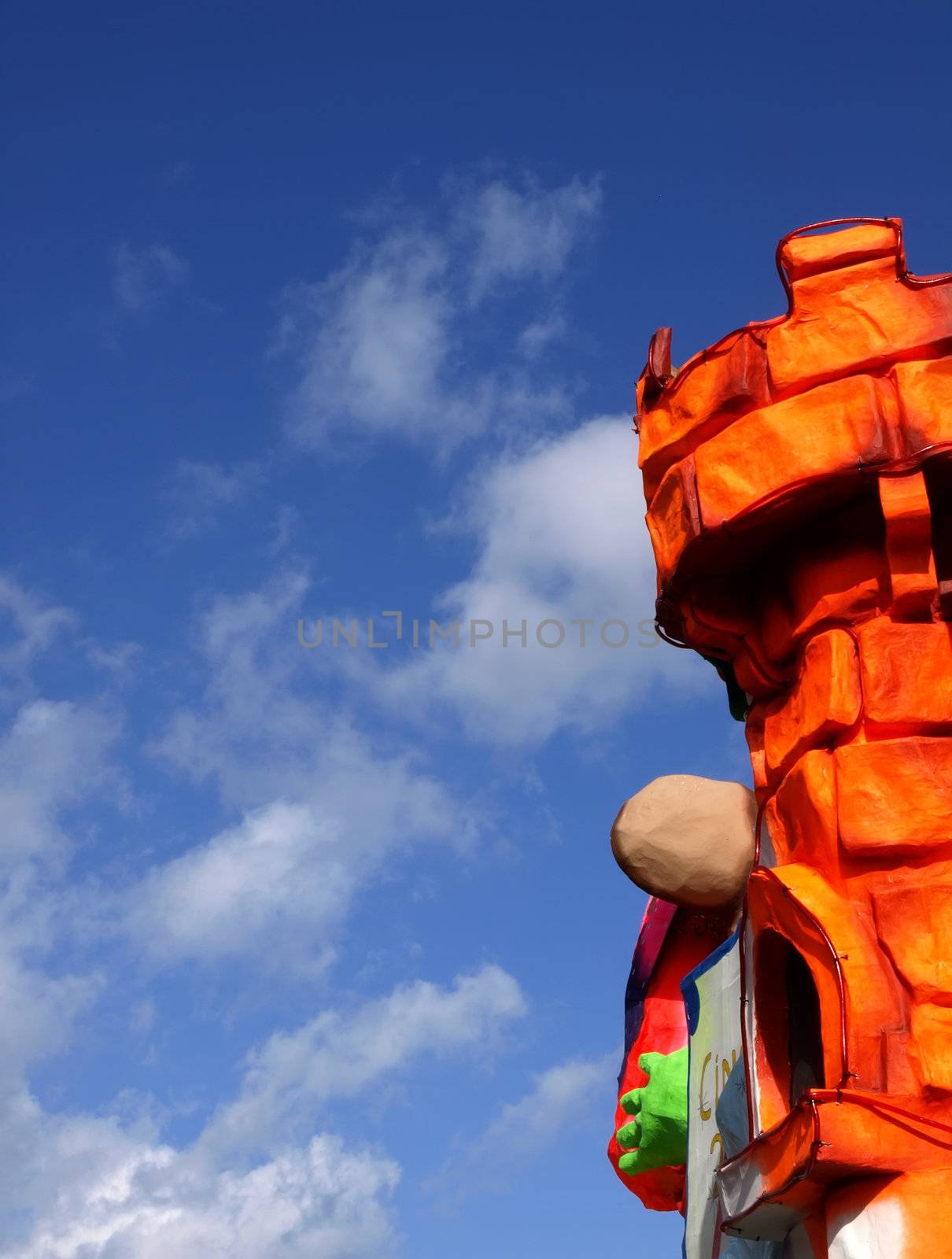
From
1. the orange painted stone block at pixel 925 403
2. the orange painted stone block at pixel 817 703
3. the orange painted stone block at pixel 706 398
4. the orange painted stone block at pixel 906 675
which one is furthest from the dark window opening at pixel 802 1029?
the orange painted stone block at pixel 706 398

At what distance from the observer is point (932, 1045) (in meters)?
8.44

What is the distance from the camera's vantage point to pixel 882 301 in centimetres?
1024

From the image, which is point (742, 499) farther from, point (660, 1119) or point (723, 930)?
point (660, 1119)

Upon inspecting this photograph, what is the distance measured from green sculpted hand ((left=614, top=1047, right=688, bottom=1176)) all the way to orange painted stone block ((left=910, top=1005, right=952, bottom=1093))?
375 cm

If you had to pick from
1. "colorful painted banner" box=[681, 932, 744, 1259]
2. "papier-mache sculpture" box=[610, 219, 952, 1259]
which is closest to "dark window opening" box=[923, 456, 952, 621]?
"papier-mache sculpture" box=[610, 219, 952, 1259]

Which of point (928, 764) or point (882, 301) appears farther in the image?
point (882, 301)

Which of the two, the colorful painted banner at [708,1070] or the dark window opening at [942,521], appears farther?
the colorful painted banner at [708,1070]

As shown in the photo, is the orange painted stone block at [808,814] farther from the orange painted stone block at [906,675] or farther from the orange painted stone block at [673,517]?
the orange painted stone block at [673,517]

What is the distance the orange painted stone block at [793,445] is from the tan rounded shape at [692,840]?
92.5 inches

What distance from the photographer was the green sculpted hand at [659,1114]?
12281 mm

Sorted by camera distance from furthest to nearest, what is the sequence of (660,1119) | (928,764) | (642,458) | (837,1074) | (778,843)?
(660,1119)
(642,458)
(778,843)
(928,764)
(837,1074)

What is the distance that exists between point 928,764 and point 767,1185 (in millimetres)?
2547

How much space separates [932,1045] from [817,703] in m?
2.25

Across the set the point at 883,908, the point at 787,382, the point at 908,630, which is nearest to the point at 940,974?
the point at 883,908
